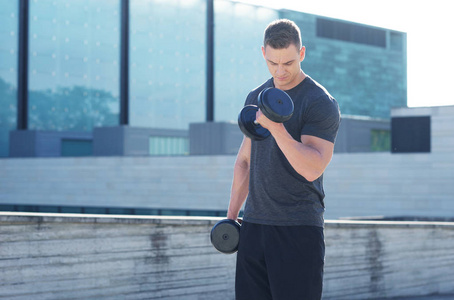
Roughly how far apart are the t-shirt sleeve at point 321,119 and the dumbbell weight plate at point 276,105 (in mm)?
229

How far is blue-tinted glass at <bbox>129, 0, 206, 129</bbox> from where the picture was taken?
44531 millimetres

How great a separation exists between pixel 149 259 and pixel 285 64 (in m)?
4.19

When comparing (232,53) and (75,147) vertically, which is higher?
(232,53)

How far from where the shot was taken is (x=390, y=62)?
6012 centimetres

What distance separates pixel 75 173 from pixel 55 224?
29.3 metres

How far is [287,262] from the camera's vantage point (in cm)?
299

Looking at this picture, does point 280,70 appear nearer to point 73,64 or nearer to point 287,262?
point 287,262

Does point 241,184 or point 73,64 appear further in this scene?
point 73,64

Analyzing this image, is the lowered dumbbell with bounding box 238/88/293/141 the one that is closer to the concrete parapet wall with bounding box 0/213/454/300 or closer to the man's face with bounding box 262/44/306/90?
the man's face with bounding box 262/44/306/90

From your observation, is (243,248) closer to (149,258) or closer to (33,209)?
(149,258)

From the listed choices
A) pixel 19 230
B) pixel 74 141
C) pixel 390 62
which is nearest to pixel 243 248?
pixel 19 230

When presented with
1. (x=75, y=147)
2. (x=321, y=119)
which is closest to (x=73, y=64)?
(x=75, y=147)

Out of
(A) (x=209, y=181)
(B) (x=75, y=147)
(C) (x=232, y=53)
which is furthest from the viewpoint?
(C) (x=232, y=53)

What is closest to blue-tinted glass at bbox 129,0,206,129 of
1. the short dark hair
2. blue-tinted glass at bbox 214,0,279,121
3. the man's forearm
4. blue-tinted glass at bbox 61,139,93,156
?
blue-tinted glass at bbox 214,0,279,121
